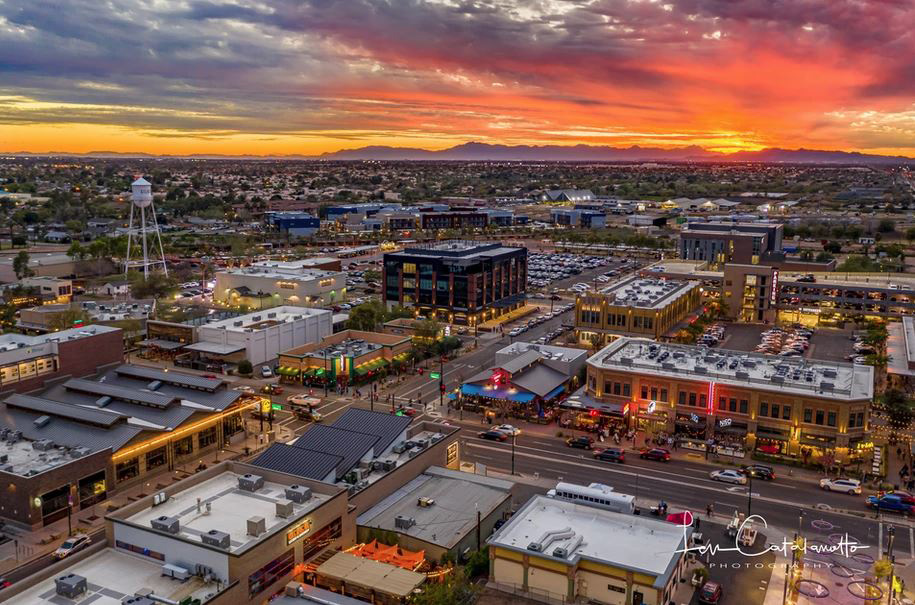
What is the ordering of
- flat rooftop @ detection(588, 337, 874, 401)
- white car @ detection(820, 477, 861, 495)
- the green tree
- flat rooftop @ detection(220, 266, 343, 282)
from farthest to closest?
the green tree < flat rooftop @ detection(220, 266, 343, 282) < flat rooftop @ detection(588, 337, 874, 401) < white car @ detection(820, 477, 861, 495)

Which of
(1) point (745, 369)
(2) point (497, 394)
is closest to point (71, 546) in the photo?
(2) point (497, 394)

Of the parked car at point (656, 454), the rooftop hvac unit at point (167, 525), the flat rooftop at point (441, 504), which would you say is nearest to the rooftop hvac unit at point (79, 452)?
the rooftop hvac unit at point (167, 525)

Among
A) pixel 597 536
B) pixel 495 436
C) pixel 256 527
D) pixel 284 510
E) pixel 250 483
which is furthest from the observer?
pixel 495 436

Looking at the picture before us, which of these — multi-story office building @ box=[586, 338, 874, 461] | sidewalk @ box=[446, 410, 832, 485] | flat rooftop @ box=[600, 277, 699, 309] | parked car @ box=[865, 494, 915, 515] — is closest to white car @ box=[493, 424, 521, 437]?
sidewalk @ box=[446, 410, 832, 485]

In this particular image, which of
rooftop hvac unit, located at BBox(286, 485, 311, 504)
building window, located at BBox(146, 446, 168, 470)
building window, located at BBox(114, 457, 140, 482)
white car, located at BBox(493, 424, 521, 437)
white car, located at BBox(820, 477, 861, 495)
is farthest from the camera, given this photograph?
white car, located at BBox(493, 424, 521, 437)

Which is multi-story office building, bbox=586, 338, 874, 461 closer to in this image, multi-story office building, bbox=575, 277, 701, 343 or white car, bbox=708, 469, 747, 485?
white car, bbox=708, 469, 747, 485

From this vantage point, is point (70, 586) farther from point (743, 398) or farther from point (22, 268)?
point (22, 268)
